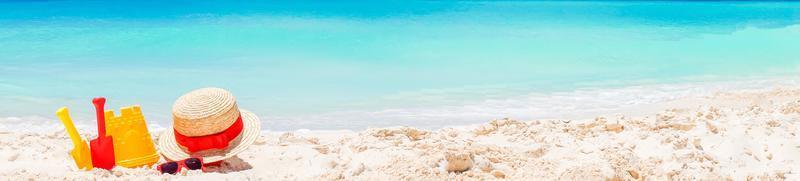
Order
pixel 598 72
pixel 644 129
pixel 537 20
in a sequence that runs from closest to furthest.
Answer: pixel 644 129 → pixel 598 72 → pixel 537 20

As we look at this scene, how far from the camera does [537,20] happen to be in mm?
13344

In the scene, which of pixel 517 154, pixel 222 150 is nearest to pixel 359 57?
pixel 517 154

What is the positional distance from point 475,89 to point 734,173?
3.43 metres

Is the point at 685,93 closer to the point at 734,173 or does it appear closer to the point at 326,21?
the point at 734,173

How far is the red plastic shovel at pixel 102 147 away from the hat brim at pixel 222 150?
0.20 m

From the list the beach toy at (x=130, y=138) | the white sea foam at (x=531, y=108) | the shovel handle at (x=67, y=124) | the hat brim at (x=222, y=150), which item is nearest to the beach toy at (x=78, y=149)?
the shovel handle at (x=67, y=124)

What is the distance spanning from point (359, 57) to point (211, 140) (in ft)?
17.7

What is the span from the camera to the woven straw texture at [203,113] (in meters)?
2.96

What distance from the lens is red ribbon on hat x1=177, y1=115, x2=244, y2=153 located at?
3020mm

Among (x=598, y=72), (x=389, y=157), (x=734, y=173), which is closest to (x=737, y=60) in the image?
(x=598, y=72)

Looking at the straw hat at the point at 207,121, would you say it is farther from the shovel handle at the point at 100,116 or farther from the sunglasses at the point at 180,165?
the shovel handle at the point at 100,116

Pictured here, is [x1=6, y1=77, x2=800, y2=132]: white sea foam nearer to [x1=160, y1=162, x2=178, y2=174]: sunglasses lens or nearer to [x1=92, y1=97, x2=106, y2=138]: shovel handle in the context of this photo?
[x1=92, y1=97, x2=106, y2=138]: shovel handle

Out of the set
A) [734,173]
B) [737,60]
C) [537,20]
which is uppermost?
[537,20]

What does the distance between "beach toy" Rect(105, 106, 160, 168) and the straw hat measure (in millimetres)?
133
